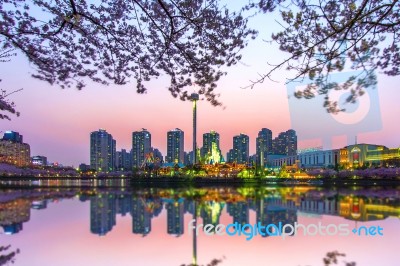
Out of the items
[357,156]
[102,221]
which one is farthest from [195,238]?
[357,156]

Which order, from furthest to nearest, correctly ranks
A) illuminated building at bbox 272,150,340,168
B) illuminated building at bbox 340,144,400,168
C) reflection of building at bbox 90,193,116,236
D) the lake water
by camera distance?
illuminated building at bbox 272,150,340,168 < illuminated building at bbox 340,144,400,168 < reflection of building at bbox 90,193,116,236 < the lake water

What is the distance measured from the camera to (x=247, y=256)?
608cm

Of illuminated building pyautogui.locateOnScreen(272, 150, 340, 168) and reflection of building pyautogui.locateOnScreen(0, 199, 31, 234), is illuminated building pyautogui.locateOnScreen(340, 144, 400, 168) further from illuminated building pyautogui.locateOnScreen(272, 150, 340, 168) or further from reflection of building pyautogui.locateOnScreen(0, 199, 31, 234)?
reflection of building pyautogui.locateOnScreen(0, 199, 31, 234)

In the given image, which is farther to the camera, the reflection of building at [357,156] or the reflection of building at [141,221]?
the reflection of building at [357,156]

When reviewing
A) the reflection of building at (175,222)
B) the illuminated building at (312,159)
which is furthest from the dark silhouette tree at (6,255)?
the illuminated building at (312,159)

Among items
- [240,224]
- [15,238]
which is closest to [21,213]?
[15,238]

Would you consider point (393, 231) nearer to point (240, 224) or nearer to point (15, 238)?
point (240, 224)

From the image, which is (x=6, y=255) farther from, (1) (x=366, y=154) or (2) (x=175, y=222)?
(1) (x=366, y=154)

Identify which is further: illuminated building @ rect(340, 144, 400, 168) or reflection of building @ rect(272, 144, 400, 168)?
illuminated building @ rect(340, 144, 400, 168)

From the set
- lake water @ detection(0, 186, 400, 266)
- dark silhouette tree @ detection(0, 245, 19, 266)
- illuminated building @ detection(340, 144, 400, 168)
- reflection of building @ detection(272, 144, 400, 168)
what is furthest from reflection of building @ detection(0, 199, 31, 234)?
illuminated building @ detection(340, 144, 400, 168)

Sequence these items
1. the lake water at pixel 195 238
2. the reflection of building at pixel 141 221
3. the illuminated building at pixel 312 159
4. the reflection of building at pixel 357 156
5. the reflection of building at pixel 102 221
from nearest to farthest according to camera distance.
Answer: the lake water at pixel 195 238 < the reflection of building at pixel 141 221 < the reflection of building at pixel 102 221 < the reflection of building at pixel 357 156 < the illuminated building at pixel 312 159

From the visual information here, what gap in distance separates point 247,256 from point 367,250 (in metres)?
2.18

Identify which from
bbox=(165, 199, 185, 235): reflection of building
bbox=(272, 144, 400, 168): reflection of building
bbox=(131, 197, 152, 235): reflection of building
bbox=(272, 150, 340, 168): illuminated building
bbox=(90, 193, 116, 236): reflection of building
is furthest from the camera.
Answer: bbox=(272, 150, 340, 168): illuminated building

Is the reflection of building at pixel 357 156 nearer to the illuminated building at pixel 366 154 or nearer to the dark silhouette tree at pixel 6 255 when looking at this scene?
the illuminated building at pixel 366 154
